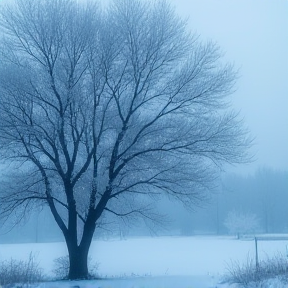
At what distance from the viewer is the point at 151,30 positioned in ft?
52.2

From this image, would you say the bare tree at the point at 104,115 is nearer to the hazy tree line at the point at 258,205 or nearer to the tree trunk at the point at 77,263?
Result: the tree trunk at the point at 77,263

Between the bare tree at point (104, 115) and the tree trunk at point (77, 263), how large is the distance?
36 millimetres

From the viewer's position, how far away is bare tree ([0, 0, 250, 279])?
1531 centimetres

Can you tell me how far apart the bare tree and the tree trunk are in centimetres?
4

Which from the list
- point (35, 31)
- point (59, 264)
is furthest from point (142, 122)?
point (59, 264)

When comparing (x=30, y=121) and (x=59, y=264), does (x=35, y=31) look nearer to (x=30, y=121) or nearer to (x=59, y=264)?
(x=30, y=121)

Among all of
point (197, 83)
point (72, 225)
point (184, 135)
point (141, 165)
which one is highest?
point (197, 83)

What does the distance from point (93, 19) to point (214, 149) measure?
6548 millimetres

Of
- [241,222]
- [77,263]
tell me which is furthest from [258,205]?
[77,263]

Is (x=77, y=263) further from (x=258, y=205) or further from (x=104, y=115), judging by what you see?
(x=258, y=205)

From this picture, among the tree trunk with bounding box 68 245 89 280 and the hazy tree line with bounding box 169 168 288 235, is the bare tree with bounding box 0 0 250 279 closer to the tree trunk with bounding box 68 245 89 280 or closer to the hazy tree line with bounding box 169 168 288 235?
the tree trunk with bounding box 68 245 89 280

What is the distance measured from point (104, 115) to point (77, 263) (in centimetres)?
553

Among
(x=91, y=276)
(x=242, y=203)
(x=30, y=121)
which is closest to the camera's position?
(x=30, y=121)

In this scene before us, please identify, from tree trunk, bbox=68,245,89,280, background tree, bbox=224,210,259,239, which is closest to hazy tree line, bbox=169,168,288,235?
background tree, bbox=224,210,259,239
